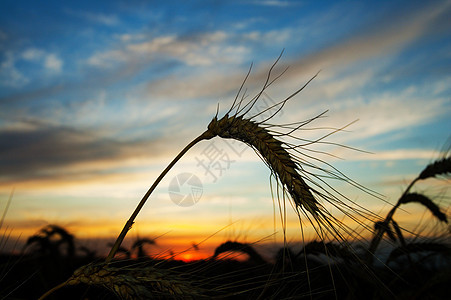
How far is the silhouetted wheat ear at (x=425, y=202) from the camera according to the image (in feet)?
15.0

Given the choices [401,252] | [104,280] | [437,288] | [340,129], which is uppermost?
[340,129]

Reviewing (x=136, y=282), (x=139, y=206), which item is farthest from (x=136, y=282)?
(x=139, y=206)

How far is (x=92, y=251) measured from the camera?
461 cm

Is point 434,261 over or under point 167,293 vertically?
under

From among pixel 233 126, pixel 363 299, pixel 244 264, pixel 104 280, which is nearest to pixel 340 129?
pixel 233 126

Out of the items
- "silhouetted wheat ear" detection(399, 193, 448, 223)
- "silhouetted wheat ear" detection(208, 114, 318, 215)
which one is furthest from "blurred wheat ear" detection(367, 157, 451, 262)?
"silhouetted wheat ear" detection(208, 114, 318, 215)

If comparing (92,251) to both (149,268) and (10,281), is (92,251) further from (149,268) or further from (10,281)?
(149,268)

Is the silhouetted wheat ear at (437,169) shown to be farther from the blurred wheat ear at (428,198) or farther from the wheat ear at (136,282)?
the wheat ear at (136,282)

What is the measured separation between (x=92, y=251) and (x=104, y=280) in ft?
10.8

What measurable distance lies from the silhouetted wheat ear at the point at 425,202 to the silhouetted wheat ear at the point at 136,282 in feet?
12.0

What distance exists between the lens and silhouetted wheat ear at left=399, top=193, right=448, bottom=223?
15.0 feet

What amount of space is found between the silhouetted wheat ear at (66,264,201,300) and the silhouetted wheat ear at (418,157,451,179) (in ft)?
12.4

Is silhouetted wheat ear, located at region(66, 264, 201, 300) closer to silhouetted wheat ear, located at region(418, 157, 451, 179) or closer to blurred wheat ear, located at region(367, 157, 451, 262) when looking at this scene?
blurred wheat ear, located at region(367, 157, 451, 262)

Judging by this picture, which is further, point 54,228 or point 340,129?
point 54,228
